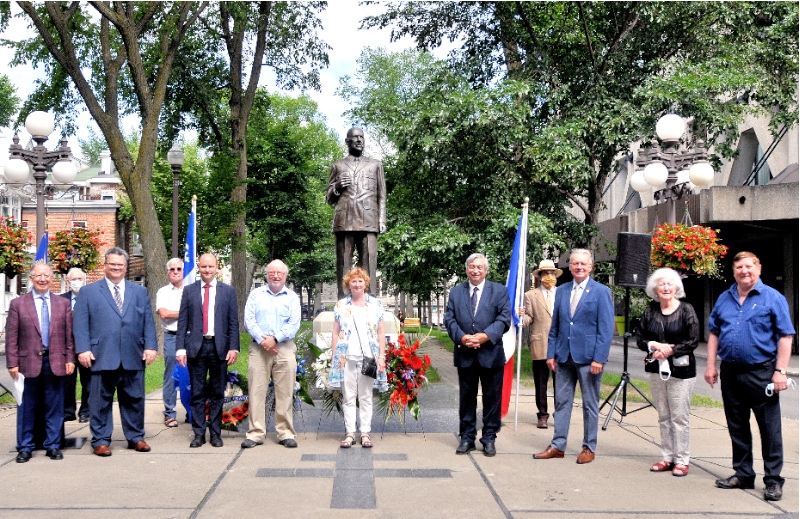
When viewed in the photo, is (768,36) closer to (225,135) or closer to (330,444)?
(330,444)

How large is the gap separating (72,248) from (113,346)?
1379cm

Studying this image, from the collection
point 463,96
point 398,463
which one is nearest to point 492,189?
point 463,96

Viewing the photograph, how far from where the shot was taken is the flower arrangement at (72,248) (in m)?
21.0

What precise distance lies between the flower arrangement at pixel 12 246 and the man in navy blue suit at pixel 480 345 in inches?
513

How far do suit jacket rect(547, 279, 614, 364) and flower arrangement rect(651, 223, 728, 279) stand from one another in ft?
14.4

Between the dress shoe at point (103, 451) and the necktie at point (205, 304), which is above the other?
the necktie at point (205, 304)

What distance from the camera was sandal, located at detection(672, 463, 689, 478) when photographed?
749 cm

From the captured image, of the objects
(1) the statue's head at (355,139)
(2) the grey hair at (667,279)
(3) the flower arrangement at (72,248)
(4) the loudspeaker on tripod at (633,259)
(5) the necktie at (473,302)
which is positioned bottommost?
(5) the necktie at (473,302)

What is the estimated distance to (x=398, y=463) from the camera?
790 centimetres

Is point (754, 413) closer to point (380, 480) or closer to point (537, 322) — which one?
point (380, 480)

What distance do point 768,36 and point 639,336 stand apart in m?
13.3

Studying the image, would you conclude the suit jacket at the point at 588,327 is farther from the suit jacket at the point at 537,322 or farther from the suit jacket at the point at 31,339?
the suit jacket at the point at 31,339

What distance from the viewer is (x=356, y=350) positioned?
8758mm

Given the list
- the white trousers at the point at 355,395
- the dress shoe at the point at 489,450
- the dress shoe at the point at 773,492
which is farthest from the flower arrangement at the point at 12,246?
the dress shoe at the point at 773,492
